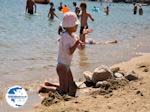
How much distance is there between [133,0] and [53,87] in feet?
284

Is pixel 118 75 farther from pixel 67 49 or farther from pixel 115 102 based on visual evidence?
pixel 115 102

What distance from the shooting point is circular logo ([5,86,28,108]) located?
17.8 ft

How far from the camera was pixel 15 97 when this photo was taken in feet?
18.1

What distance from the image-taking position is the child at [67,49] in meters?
6.10

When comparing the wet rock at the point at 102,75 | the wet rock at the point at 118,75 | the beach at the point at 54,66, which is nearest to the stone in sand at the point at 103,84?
the wet rock at the point at 102,75

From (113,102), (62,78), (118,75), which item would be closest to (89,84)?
(118,75)

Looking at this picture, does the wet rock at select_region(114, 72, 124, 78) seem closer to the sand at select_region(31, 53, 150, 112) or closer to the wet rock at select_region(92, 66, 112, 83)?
the wet rock at select_region(92, 66, 112, 83)

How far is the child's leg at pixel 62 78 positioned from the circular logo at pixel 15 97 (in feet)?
2.64

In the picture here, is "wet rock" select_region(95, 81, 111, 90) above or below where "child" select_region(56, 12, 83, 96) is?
below

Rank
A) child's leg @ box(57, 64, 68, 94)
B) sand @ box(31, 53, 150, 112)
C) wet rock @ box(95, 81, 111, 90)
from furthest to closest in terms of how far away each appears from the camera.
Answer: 1. wet rock @ box(95, 81, 111, 90)
2. child's leg @ box(57, 64, 68, 94)
3. sand @ box(31, 53, 150, 112)

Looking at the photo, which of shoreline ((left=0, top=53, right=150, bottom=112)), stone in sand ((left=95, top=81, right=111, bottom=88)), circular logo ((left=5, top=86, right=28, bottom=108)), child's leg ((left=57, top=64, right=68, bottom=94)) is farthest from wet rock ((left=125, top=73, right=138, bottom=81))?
circular logo ((left=5, top=86, right=28, bottom=108))

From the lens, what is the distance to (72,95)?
616 cm

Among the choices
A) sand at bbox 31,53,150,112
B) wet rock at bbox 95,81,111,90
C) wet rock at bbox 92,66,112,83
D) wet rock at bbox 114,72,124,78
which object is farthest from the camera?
wet rock at bbox 114,72,124,78

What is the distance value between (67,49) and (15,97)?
3.64ft
